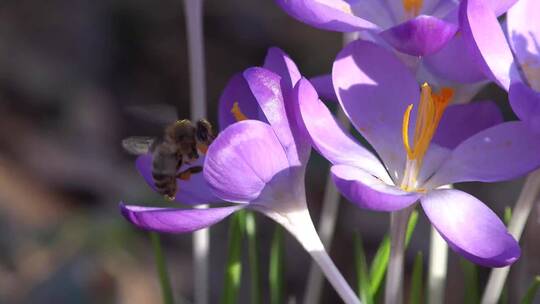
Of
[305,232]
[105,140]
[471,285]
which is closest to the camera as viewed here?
[305,232]

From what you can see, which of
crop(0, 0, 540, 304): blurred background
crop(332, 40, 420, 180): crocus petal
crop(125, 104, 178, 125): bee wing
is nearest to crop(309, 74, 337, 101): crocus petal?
crop(332, 40, 420, 180): crocus petal

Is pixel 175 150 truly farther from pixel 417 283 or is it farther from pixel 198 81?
pixel 417 283

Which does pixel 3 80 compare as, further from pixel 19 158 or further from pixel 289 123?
pixel 289 123

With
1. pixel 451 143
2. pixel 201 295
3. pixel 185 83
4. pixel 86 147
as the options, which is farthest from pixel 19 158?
pixel 451 143

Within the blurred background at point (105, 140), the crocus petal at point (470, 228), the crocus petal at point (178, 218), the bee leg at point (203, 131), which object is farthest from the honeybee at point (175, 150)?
the blurred background at point (105, 140)

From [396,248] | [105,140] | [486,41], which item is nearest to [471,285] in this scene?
[396,248]

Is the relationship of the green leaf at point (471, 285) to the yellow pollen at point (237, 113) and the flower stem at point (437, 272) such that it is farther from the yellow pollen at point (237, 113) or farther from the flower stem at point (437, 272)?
the yellow pollen at point (237, 113)
